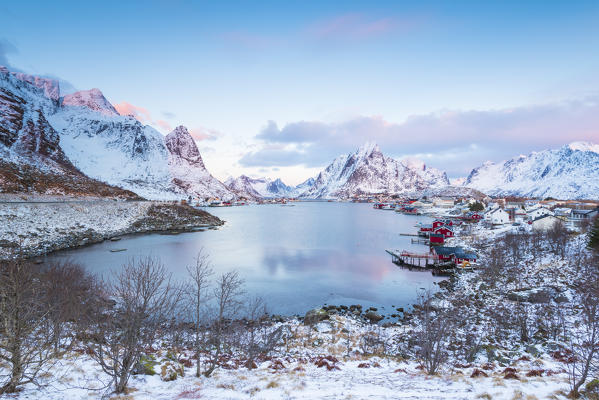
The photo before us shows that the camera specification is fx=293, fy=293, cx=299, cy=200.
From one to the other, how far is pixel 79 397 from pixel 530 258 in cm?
4361

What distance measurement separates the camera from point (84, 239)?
4919 centimetres

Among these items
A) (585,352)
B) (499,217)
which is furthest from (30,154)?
(499,217)

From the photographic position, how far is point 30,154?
112 meters

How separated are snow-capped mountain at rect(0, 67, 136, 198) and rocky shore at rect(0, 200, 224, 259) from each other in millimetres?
20602

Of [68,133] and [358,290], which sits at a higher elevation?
[68,133]

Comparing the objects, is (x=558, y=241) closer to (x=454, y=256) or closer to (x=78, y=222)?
(x=454, y=256)

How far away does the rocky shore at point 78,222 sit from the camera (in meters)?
41.7

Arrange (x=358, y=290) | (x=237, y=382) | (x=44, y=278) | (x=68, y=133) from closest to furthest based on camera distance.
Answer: (x=237, y=382) → (x=44, y=278) → (x=358, y=290) → (x=68, y=133)

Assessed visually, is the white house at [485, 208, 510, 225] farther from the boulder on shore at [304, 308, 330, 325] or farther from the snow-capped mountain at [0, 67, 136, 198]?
the snow-capped mountain at [0, 67, 136, 198]

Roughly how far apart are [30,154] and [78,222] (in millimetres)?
85793

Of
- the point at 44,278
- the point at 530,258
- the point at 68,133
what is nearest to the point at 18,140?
the point at 68,133

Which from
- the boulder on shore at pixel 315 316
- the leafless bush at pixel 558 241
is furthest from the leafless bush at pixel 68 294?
the leafless bush at pixel 558 241

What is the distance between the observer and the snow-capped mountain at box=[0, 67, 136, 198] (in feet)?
261

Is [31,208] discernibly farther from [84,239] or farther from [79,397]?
[79,397]
